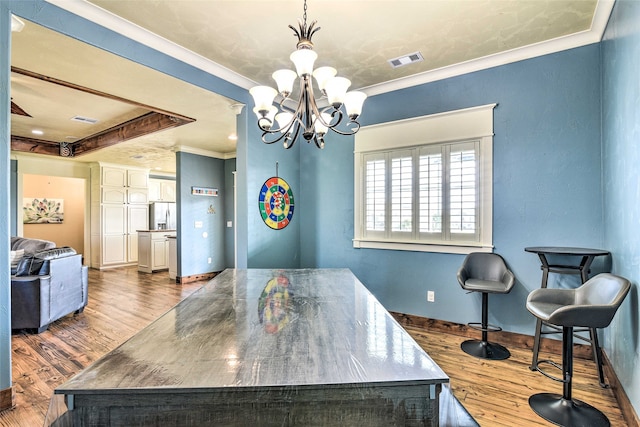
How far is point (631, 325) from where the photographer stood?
1895 millimetres

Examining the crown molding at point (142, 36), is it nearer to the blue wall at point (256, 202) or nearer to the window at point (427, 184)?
the blue wall at point (256, 202)

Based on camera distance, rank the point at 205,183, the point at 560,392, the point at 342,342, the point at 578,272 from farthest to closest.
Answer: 1. the point at 205,183
2. the point at 578,272
3. the point at 560,392
4. the point at 342,342

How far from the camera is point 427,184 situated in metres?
3.37

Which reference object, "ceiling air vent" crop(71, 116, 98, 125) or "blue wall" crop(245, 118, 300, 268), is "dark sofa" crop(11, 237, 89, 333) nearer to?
"ceiling air vent" crop(71, 116, 98, 125)

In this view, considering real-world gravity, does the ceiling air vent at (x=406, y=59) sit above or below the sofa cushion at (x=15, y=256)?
above

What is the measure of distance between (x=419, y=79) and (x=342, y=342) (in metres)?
3.15

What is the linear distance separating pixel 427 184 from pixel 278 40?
2003 mm

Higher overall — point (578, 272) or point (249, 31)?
point (249, 31)

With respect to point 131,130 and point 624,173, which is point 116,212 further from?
point 624,173

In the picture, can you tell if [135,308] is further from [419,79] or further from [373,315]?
[419,79]

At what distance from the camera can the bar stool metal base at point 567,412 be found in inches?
73.5

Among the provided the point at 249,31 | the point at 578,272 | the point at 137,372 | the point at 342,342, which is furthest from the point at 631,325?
the point at 249,31

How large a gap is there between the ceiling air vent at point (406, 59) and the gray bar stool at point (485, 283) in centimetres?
195

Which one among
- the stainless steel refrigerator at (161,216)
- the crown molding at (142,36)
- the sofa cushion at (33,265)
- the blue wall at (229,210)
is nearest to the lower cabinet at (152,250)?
the stainless steel refrigerator at (161,216)
